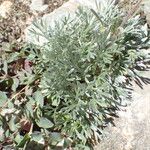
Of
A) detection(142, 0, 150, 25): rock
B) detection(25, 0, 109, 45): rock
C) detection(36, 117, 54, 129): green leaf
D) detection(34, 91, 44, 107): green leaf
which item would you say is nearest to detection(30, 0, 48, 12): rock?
detection(25, 0, 109, 45): rock

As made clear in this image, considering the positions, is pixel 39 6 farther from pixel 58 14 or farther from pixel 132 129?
pixel 132 129

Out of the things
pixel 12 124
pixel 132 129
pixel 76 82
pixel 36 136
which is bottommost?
pixel 132 129

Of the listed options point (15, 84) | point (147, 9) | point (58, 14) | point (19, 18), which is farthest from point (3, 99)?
point (147, 9)

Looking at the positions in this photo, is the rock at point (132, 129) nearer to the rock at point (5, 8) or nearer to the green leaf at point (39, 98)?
the green leaf at point (39, 98)

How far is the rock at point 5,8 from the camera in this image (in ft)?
17.2

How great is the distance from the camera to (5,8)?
208 inches

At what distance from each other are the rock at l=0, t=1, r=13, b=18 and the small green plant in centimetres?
101

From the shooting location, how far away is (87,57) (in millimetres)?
4090

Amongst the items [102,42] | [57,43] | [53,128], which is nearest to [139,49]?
A: [102,42]

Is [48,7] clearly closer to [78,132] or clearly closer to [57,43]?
[57,43]

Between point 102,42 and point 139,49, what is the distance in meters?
0.42

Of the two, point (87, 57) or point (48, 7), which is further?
point (48, 7)

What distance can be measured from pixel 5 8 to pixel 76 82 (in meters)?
1.55

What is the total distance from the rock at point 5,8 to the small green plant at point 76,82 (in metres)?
1.01
